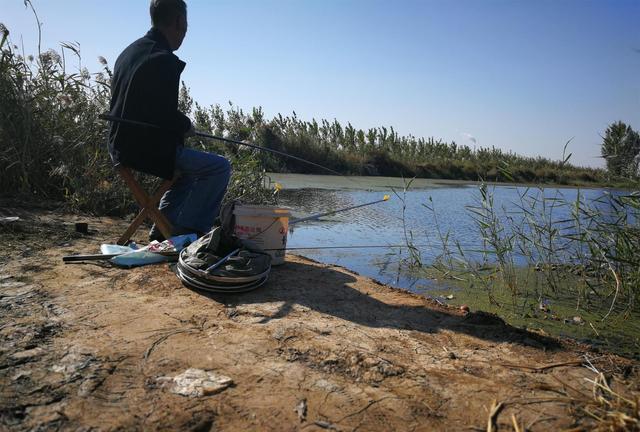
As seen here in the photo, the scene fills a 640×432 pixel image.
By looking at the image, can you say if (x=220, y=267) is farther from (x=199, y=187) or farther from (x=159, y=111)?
(x=159, y=111)

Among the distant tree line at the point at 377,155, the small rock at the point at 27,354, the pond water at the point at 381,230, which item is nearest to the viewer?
the small rock at the point at 27,354

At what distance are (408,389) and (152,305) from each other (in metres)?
1.37

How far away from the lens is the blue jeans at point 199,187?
329 centimetres

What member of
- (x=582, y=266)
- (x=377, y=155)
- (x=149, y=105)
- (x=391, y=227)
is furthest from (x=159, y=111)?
(x=377, y=155)

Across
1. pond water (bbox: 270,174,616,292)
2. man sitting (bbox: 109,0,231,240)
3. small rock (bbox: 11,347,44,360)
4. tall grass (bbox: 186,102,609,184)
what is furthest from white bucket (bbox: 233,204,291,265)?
tall grass (bbox: 186,102,609,184)

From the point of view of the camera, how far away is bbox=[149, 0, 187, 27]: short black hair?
10.2 feet

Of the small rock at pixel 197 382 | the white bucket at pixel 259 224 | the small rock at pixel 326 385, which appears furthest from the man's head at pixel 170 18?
the small rock at pixel 326 385

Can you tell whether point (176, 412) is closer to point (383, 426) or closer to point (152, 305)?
point (383, 426)

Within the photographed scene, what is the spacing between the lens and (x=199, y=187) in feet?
11.1

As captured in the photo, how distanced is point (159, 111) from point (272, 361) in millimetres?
1937

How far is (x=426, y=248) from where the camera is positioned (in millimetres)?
4883

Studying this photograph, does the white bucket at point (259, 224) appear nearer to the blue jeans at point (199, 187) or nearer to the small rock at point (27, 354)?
the blue jeans at point (199, 187)

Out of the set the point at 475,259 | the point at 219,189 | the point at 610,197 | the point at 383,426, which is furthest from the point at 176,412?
the point at 475,259

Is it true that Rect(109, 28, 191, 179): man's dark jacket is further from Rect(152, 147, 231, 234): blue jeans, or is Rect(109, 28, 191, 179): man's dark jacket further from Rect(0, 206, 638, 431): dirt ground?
Rect(0, 206, 638, 431): dirt ground
